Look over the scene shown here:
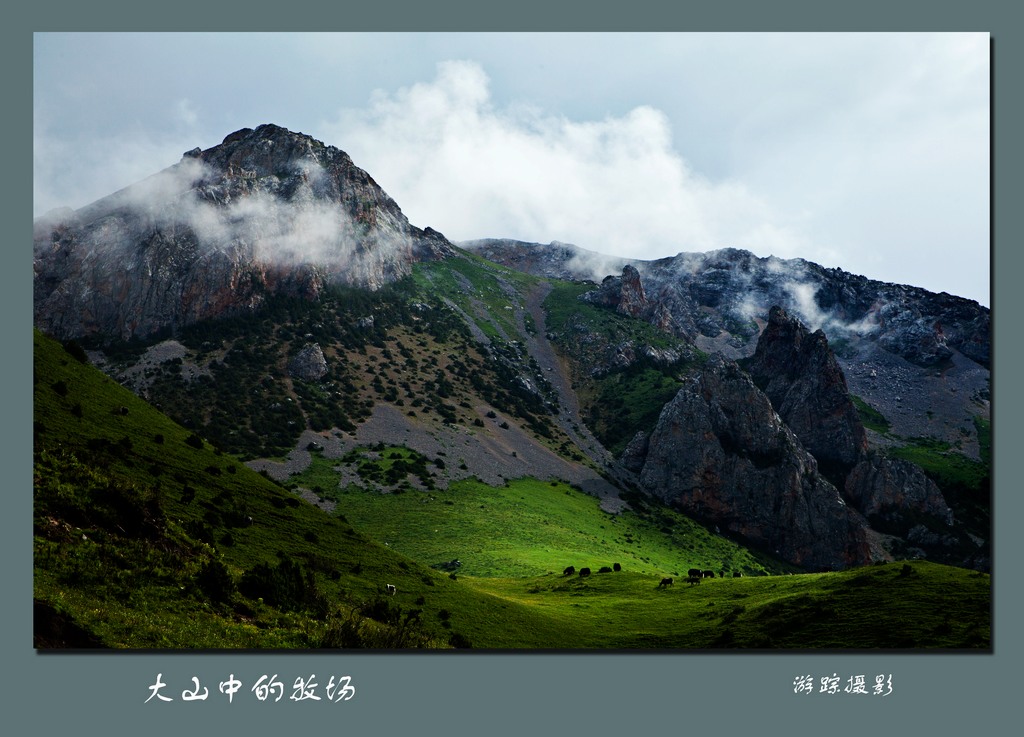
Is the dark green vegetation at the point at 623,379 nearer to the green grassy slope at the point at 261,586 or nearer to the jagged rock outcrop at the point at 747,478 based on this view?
the jagged rock outcrop at the point at 747,478

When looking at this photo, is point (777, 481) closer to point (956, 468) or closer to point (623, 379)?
point (623, 379)

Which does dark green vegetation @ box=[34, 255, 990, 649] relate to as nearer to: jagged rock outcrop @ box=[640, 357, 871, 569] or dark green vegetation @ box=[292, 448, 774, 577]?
dark green vegetation @ box=[292, 448, 774, 577]

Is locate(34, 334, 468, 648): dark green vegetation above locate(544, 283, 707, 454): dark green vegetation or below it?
below

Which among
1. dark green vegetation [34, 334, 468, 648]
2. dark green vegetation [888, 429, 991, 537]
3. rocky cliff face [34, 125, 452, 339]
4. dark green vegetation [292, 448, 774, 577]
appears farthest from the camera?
dark green vegetation [888, 429, 991, 537]

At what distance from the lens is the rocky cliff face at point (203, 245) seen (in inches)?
5246

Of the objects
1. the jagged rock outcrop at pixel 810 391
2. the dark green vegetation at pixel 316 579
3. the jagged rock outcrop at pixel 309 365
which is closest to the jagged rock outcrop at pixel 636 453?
the jagged rock outcrop at pixel 810 391

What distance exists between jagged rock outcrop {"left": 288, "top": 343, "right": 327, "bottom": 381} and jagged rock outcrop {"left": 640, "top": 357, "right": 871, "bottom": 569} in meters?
68.2

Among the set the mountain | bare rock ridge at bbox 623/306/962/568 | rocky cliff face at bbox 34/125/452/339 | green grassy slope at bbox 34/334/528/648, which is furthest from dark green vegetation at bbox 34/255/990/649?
rocky cliff face at bbox 34/125/452/339

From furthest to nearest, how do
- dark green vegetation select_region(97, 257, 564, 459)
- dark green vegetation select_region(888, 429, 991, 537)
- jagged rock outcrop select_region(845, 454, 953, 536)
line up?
dark green vegetation select_region(888, 429, 991, 537), jagged rock outcrop select_region(845, 454, 953, 536), dark green vegetation select_region(97, 257, 564, 459)

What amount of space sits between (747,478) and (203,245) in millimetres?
123488

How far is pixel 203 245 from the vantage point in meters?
146

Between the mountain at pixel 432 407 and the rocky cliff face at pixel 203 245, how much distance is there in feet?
1.54

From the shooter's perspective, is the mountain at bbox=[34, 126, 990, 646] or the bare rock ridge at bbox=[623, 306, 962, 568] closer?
the mountain at bbox=[34, 126, 990, 646]

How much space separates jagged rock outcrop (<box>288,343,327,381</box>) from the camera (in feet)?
430
